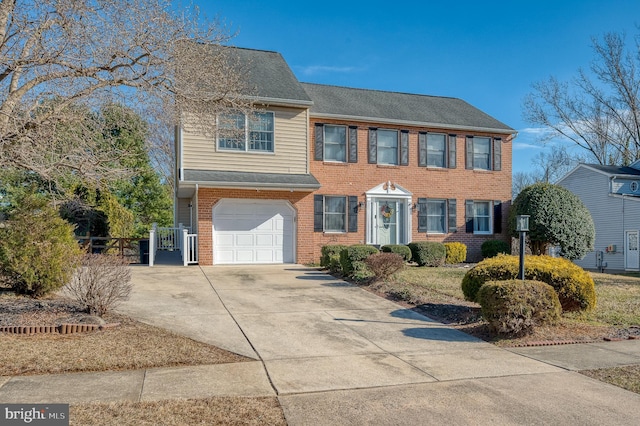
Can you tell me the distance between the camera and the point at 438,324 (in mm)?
8289

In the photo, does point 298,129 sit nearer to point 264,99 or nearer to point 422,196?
point 264,99

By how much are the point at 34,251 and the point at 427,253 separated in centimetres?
1225

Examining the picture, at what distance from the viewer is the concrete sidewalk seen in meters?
4.46

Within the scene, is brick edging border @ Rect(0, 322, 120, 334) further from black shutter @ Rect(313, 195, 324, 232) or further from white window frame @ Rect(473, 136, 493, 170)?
white window frame @ Rect(473, 136, 493, 170)

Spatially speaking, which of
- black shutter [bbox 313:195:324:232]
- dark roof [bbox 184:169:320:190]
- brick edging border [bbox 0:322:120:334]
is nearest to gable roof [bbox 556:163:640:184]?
black shutter [bbox 313:195:324:232]

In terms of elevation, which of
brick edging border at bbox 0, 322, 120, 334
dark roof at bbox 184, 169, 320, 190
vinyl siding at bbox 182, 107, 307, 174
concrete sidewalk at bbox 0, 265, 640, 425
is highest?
vinyl siding at bbox 182, 107, 307, 174

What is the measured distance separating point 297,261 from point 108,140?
307 inches

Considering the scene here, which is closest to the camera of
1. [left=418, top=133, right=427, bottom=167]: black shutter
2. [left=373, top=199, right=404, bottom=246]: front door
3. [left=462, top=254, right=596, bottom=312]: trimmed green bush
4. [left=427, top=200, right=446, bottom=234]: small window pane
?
[left=462, top=254, right=596, bottom=312]: trimmed green bush

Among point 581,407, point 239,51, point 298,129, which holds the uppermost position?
point 239,51

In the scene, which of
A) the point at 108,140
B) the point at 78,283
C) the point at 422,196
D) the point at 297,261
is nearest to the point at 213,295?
the point at 78,283

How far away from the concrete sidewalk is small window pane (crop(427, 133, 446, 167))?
36.5 feet

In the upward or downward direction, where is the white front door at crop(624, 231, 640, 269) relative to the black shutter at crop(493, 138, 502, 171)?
downward

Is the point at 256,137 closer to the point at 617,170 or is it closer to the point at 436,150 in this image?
the point at 436,150

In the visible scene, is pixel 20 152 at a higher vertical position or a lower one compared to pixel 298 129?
lower
